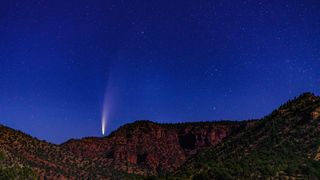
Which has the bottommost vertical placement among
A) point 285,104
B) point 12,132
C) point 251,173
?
point 251,173

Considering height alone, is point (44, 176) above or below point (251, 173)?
above

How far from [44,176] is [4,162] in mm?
35358

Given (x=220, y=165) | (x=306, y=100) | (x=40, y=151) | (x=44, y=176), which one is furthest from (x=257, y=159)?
(x=40, y=151)

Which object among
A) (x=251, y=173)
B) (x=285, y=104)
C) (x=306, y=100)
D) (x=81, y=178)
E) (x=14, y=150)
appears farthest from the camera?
(x=81, y=178)

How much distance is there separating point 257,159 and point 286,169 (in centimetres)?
881

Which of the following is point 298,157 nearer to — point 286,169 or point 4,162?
point 286,169

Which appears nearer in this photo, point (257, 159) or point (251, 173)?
point (251, 173)

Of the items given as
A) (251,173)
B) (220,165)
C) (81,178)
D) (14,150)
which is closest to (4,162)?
(14,150)

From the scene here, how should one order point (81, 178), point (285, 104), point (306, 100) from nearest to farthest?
point (306, 100), point (285, 104), point (81, 178)

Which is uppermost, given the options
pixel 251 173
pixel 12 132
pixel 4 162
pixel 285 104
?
pixel 12 132

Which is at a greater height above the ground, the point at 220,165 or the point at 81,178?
the point at 81,178

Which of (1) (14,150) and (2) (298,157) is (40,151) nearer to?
(1) (14,150)

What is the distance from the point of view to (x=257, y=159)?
9950 cm

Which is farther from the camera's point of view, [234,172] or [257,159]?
[257,159]
